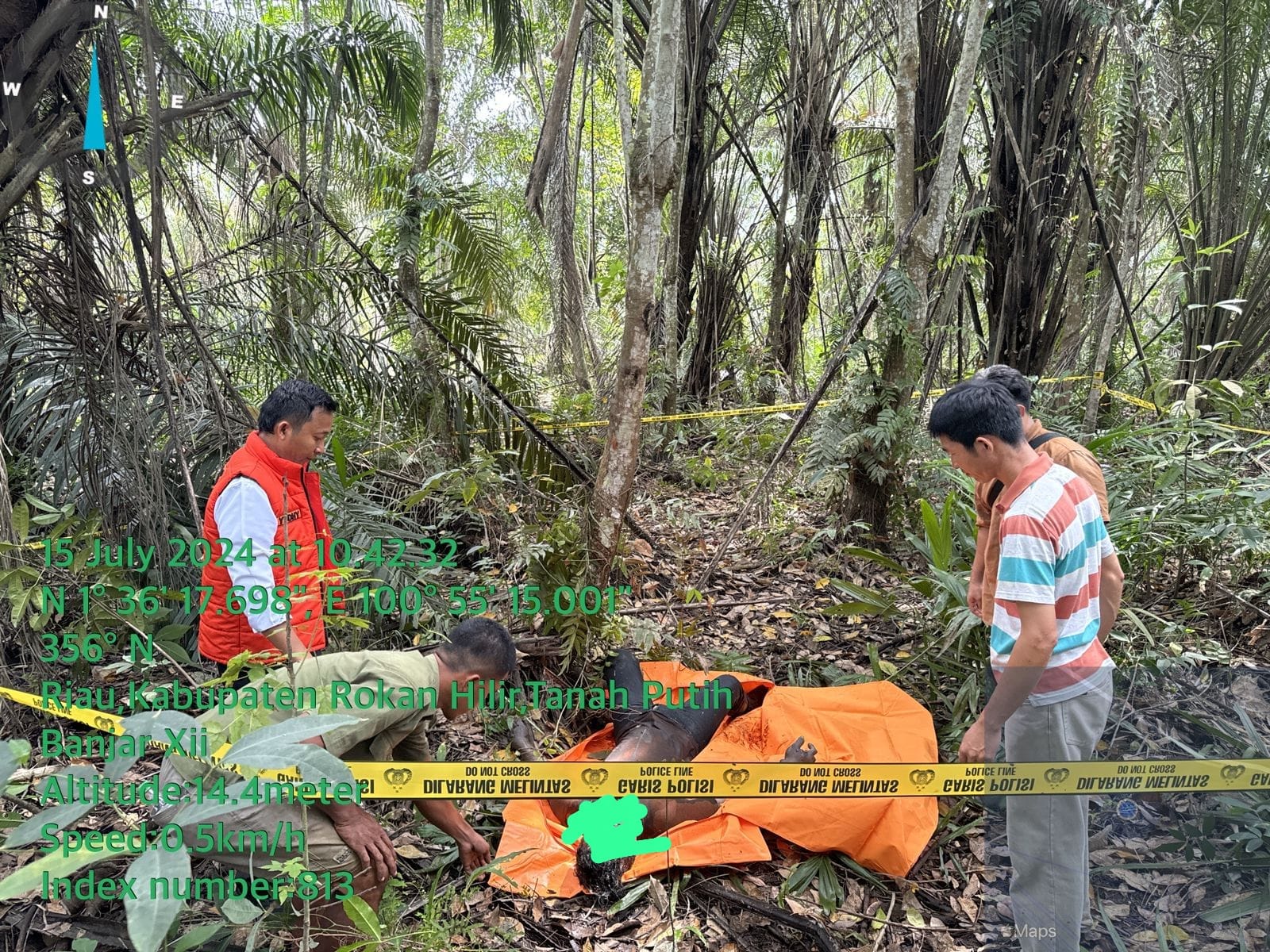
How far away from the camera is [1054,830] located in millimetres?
2264

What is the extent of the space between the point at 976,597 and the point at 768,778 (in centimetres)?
97

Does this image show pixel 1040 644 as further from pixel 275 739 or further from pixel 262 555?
pixel 262 555

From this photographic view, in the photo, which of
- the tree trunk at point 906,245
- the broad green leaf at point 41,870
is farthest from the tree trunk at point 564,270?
the broad green leaf at point 41,870

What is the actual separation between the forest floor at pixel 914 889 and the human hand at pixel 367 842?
178mm

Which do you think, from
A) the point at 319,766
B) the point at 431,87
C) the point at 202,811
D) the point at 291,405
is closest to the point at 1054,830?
the point at 319,766

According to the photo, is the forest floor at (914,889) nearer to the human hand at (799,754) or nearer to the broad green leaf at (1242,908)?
the broad green leaf at (1242,908)

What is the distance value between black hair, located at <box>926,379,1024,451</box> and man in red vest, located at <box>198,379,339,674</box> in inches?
75.1

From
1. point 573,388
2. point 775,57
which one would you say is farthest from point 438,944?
point 775,57

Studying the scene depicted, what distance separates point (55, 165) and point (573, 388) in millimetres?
5223

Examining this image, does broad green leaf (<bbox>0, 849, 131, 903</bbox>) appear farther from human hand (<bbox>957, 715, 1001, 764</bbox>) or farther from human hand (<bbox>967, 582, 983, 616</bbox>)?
human hand (<bbox>967, 582, 983, 616</bbox>)

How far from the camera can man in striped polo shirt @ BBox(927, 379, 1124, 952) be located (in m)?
2.09

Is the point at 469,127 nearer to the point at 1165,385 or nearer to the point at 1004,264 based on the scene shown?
the point at 1004,264

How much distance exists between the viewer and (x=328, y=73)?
5.68 metres

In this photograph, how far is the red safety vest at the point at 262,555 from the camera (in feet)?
8.47
